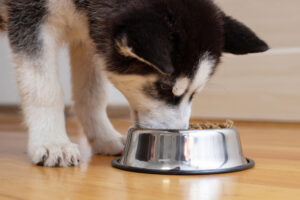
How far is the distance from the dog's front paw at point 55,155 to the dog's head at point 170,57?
0.30 metres

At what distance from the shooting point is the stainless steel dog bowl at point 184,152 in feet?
5.22

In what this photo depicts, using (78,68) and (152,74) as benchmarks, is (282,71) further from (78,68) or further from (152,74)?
(152,74)

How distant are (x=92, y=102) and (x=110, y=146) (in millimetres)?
275

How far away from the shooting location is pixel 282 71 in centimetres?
362

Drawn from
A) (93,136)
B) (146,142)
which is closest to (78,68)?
(93,136)

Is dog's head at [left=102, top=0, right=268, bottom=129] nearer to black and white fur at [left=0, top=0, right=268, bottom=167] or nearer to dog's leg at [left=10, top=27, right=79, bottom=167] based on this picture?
black and white fur at [left=0, top=0, right=268, bottom=167]

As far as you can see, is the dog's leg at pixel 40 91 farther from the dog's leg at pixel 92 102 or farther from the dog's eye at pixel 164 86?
the dog's eye at pixel 164 86

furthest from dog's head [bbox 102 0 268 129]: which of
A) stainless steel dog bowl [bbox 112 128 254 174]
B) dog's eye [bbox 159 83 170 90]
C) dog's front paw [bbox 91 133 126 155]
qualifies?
dog's front paw [bbox 91 133 126 155]

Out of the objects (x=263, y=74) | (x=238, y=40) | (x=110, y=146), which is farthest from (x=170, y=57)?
(x=263, y=74)

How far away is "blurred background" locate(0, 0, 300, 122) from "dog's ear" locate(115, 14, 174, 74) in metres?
1.97

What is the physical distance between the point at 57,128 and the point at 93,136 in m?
0.37

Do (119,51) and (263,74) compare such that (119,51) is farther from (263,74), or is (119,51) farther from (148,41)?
(263,74)

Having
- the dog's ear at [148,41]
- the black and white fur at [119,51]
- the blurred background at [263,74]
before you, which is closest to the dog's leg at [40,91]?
the black and white fur at [119,51]

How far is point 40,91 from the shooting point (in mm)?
1918
